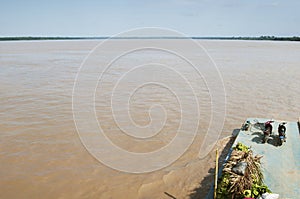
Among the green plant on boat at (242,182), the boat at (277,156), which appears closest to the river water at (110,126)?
the boat at (277,156)

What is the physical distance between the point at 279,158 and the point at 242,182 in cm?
214

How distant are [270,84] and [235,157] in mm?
14281

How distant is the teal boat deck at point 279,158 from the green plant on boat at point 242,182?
1.40ft

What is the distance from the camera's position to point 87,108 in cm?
1166

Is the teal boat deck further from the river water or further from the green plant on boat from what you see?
the river water

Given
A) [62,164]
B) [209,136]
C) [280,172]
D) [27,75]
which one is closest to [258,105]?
[209,136]

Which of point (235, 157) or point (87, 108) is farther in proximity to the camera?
point (87, 108)

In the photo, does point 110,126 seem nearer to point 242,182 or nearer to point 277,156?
point 277,156

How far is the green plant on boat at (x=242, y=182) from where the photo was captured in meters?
4.15

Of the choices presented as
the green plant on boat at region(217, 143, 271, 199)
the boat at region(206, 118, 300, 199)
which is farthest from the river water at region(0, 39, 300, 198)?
the green plant on boat at region(217, 143, 271, 199)

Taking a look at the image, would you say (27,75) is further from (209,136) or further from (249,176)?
(249,176)

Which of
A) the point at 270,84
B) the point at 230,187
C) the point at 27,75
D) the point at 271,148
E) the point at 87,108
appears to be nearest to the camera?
the point at 230,187

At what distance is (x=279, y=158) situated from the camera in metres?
5.80

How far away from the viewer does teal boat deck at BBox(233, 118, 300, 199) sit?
15.3 ft
